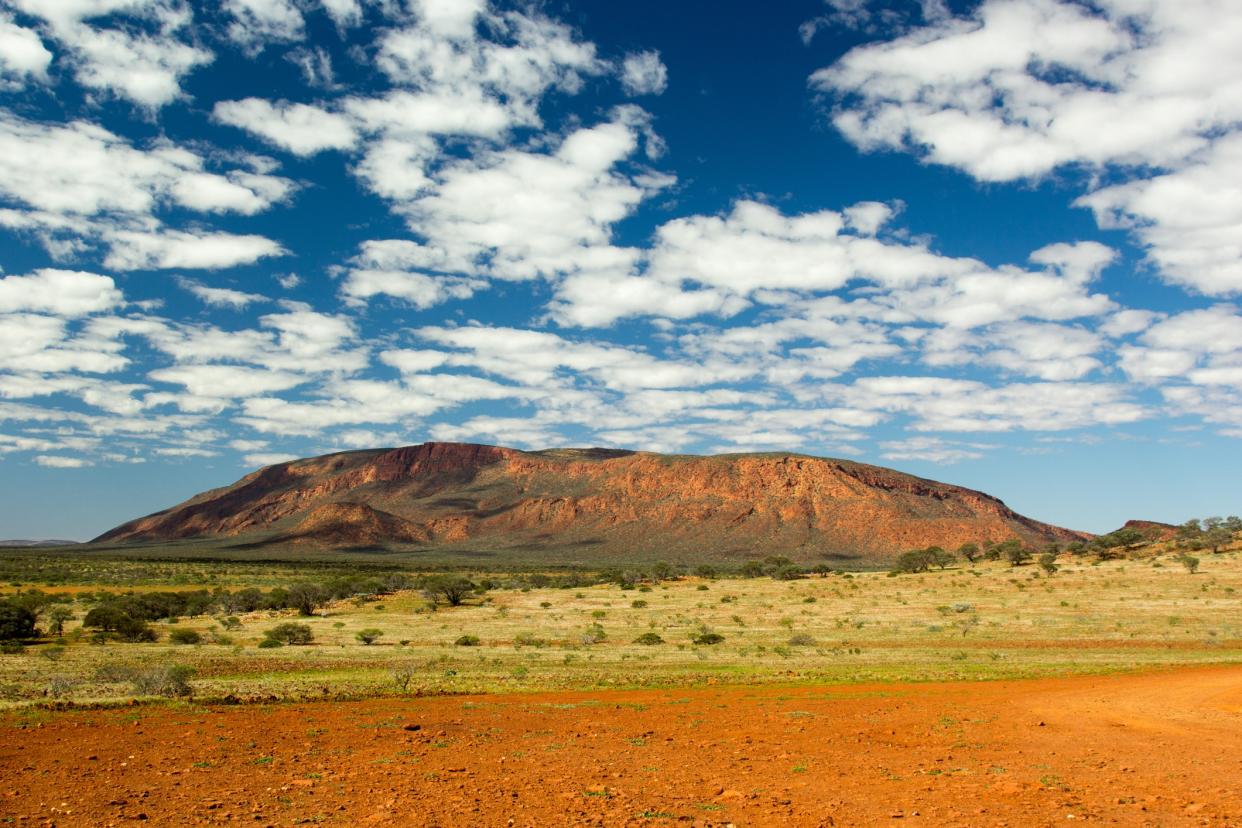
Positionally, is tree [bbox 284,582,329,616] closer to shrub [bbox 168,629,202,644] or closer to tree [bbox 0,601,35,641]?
shrub [bbox 168,629,202,644]

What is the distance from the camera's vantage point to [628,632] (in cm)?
4009

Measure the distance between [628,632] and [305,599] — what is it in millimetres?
24829

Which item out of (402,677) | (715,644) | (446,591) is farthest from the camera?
(446,591)

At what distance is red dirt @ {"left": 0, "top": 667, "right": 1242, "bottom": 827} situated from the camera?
9953mm

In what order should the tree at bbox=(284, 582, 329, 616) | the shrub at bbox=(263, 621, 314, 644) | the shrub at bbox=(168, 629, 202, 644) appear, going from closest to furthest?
the shrub at bbox=(168, 629, 202, 644)
the shrub at bbox=(263, 621, 314, 644)
the tree at bbox=(284, 582, 329, 616)

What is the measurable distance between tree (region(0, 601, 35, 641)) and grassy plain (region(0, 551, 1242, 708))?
2.20 metres

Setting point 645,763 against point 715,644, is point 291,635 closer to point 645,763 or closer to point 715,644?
point 715,644

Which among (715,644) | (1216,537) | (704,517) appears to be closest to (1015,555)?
(1216,537)

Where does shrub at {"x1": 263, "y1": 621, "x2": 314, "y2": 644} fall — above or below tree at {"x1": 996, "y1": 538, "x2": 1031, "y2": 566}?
below

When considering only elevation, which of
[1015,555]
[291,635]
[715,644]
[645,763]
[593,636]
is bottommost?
[715,644]

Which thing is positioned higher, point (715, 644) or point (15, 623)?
point (15, 623)

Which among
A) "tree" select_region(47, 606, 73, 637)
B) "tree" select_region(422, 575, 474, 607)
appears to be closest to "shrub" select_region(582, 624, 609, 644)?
"tree" select_region(422, 575, 474, 607)

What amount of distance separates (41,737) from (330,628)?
29.0 m

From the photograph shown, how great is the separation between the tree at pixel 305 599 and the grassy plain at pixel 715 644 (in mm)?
1069
